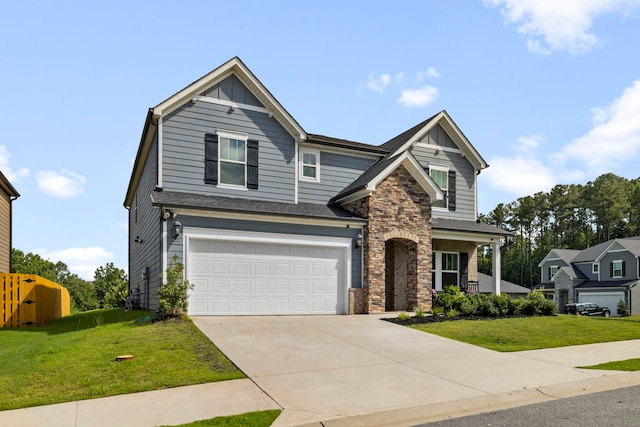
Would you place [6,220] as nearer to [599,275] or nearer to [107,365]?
Result: [107,365]

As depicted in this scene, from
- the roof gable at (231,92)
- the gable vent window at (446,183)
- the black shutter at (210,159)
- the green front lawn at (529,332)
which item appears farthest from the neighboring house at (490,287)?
the black shutter at (210,159)

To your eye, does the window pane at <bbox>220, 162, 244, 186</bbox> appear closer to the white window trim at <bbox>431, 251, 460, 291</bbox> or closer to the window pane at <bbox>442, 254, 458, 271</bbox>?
the white window trim at <bbox>431, 251, 460, 291</bbox>

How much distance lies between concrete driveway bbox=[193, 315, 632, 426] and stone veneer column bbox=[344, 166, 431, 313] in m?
3.21

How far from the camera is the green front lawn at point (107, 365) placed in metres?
7.60

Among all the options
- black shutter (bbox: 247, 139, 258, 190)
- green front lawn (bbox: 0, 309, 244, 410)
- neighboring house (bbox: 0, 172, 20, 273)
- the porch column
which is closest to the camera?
green front lawn (bbox: 0, 309, 244, 410)

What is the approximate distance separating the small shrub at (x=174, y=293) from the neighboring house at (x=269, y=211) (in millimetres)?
552

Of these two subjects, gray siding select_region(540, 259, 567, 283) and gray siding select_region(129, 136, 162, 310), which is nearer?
gray siding select_region(129, 136, 162, 310)

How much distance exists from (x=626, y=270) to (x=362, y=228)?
3839 centimetres

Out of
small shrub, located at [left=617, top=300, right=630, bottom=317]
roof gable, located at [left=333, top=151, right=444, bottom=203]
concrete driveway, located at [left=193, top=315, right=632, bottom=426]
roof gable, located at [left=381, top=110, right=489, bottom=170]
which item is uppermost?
roof gable, located at [left=381, top=110, right=489, bottom=170]

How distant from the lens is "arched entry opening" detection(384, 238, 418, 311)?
18.0 metres

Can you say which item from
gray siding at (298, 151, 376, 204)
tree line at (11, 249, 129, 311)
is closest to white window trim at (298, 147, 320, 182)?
gray siding at (298, 151, 376, 204)

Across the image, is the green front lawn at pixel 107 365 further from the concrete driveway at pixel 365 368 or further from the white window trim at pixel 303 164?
the white window trim at pixel 303 164

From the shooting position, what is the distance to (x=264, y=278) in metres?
15.8

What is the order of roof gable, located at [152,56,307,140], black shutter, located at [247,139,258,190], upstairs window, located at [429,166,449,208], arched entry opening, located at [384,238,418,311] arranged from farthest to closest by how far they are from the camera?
upstairs window, located at [429,166,449,208], arched entry opening, located at [384,238,418,311], black shutter, located at [247,139,258,190], roof gable, located at [152,56,307,140]
